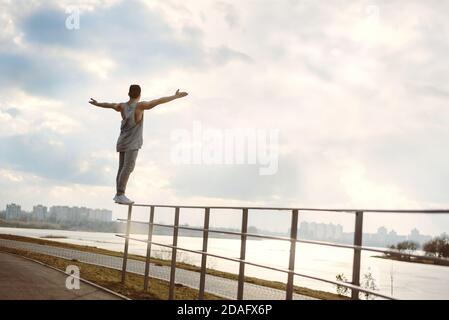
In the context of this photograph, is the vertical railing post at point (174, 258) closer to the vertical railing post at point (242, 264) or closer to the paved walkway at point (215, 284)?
the paved walkway at point (215, 284)

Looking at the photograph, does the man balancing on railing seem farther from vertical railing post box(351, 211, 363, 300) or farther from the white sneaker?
vertical railing post box(351, 211, 363, 300)

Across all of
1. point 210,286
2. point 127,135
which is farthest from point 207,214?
point 210,286

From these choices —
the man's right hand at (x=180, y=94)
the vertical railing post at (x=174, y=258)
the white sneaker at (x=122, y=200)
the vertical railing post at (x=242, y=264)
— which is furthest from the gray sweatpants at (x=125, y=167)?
the vertical railing post at (x=242, y=264)

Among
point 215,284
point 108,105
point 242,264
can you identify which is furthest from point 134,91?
point 215,284

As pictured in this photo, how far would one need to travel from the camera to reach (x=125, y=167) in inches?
365

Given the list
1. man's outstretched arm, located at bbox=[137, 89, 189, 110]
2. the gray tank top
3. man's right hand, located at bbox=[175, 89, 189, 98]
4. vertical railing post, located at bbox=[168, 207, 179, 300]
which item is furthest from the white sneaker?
man's right hand, located at bbox=[175, 89, 189, 98]

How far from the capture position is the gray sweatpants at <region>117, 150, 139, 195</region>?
9.23 m

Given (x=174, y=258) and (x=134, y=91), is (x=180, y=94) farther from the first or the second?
(x=174, y=258)

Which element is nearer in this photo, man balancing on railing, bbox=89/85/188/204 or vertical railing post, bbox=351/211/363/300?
vertical railing post, bbox=351/211/363/300

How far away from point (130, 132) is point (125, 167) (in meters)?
0.62

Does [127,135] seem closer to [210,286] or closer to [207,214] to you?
[207,214]

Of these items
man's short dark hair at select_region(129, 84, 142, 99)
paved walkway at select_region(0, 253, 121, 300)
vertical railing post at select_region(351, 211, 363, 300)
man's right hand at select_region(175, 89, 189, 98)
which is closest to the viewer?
vertical railing post at select_region(351, 211, 363, 300)

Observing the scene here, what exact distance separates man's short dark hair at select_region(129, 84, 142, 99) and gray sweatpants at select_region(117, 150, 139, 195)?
39.4 inches
